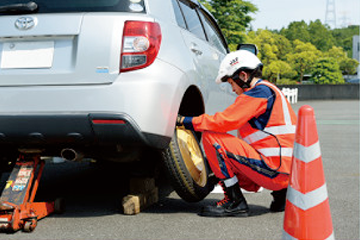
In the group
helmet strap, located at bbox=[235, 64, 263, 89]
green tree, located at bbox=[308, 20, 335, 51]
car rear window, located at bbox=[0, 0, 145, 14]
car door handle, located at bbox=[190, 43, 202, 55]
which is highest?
car rear window, located at bbox=[0, 0, 145, 14]

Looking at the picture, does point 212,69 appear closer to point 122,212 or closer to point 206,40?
point 206,40

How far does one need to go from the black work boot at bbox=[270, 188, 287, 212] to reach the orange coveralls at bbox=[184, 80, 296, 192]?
135 mm

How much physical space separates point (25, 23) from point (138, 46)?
0.80 m

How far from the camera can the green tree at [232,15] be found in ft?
144

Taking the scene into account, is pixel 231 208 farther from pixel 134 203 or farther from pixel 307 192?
pixel 307 192

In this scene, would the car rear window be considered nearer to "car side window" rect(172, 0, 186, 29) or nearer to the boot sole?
"car side window" rect(172, 0, 186, 29)

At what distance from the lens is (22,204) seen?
3.85 meters

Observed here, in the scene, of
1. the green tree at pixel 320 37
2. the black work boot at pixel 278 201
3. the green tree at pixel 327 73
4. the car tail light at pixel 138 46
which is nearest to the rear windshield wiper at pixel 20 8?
the car tail light at pixel 138 46

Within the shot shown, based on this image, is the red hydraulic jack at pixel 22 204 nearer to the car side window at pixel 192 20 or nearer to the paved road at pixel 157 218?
the paved road at pixel 157 218

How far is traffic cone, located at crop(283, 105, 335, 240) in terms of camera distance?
8.46 ft

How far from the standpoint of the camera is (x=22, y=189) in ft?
13.0

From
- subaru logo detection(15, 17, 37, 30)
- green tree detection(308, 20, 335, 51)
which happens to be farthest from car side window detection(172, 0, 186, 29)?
green tree detection(308, 20, 335, 51)

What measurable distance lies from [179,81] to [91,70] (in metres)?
0.67

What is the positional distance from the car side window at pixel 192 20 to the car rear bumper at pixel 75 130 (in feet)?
5.14
